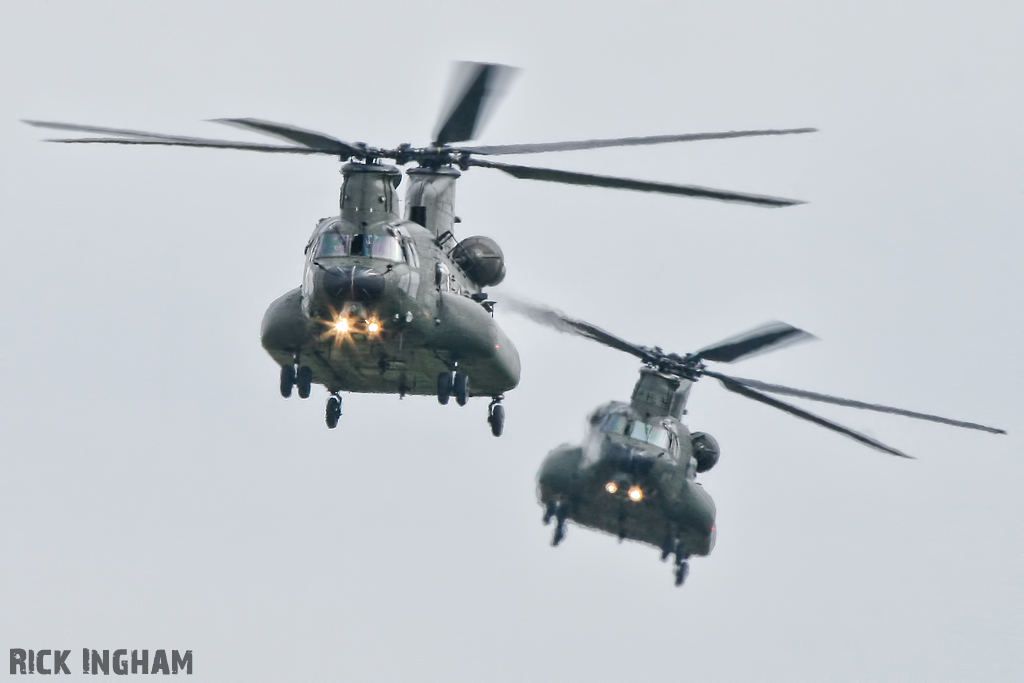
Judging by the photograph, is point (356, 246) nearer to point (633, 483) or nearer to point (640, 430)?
point (633, 483)

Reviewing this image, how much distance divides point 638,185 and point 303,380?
29.6 feet

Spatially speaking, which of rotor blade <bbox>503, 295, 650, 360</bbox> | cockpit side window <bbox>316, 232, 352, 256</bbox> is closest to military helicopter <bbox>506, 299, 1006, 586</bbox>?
rotor blade <bbox>503, 295, 650, 360</bbox>

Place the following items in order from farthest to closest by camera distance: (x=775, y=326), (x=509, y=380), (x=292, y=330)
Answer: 1. (x=775, y=326)
2. (x=509, y=380)
3. (x=292, y=330)

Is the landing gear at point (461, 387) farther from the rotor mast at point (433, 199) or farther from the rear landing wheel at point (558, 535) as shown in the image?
the rear landing wheel at point (558, 535)

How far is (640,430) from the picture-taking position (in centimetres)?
4831

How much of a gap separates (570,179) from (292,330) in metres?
7.13

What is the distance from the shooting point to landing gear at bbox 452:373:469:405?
40.9 meters

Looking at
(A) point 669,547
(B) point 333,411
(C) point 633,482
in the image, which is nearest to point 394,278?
(B) point 333,411

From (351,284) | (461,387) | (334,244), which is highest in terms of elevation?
(334,244)

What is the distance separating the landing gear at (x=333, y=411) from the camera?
4347 cm

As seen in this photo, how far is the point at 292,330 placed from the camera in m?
39.8

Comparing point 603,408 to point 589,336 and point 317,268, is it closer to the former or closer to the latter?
point 589,336

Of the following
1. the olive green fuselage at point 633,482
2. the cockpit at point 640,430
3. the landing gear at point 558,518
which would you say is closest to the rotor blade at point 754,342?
the olive green fuselage at point 633,482

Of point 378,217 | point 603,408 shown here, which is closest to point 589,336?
point 603,408
